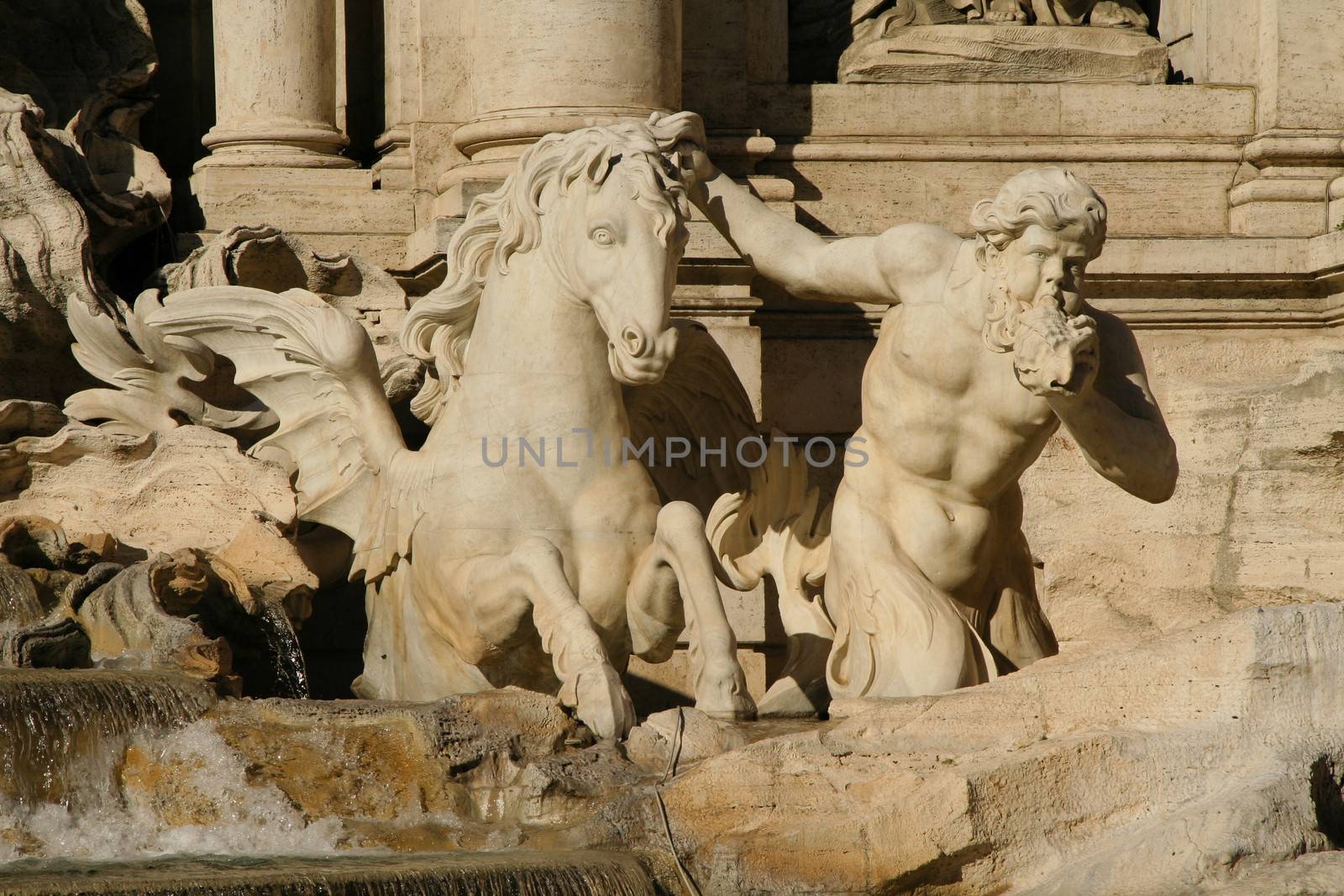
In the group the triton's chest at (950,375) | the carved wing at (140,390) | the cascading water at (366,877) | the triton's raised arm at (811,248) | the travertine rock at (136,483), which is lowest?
the cascading water at (366,877)

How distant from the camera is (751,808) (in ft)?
16.5

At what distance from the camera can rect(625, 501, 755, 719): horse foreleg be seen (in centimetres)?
597

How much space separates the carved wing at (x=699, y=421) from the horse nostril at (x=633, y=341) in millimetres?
723

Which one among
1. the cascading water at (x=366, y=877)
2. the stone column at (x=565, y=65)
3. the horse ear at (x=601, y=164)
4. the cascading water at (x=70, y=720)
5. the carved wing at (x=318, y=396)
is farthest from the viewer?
the stone column at (x=565, y=65)

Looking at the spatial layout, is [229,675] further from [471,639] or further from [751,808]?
[751,808]

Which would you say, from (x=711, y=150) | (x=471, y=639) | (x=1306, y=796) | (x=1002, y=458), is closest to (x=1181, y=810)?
(x=1306, y=796)

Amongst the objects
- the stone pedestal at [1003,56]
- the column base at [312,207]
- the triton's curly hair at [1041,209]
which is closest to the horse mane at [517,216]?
the triton's curly hair at [1041,209]

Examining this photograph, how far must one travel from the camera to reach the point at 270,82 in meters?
9.39

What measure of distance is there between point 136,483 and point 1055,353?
11.2ft

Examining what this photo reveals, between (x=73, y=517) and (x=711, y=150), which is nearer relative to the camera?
(x=73, y=517)

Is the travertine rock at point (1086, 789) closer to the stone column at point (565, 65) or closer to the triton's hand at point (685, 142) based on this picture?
the triton's hand at point (685, 142)

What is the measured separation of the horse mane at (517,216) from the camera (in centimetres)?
625

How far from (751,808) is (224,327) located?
10.7 feet

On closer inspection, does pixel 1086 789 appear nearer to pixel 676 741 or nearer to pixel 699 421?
pixel 676 741
